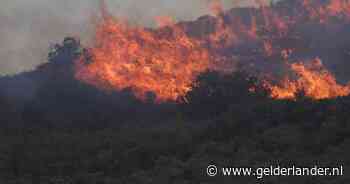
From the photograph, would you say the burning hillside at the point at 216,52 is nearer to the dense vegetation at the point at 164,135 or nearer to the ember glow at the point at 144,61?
the ember glow at the point at 144,61

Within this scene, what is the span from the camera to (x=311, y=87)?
53.9 m

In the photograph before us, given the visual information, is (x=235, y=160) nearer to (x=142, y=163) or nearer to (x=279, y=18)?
(x=142, y=163)

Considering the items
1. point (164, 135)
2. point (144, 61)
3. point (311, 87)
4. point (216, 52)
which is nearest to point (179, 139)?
point (164, 135)

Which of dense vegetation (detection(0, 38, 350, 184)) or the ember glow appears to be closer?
dense vegetation (detection(0, 38, 350, 184))

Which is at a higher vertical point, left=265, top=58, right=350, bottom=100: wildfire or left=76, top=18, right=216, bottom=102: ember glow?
left=76, top=18, right=216, bottom=102: ember glow

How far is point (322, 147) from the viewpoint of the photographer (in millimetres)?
31219

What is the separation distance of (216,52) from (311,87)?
15417 millimetres

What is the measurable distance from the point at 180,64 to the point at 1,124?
60.0 ft

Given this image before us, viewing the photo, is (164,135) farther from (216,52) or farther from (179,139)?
(216,52)

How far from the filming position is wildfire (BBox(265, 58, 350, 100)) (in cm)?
5225

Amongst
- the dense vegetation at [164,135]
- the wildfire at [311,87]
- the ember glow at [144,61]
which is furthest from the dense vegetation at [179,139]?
the ember glow at [144,61]

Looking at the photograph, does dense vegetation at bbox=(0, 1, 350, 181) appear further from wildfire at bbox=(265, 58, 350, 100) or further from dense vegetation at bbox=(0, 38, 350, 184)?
wildfire at bbox=(265, 58, 350, 100)

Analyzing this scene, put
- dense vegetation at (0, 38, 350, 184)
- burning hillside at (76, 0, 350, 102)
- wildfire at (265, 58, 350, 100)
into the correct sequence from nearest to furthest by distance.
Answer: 1. dense vegetation at (0, 38, 350, 184)
2. wildfire at (265, 58, 350, 100)
3. burning hillside at (76, 0, 350, 102)

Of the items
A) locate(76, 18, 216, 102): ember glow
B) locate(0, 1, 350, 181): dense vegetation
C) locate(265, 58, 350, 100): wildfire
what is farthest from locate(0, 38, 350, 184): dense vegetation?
locate(76, 18, 216, 102): ember glow
